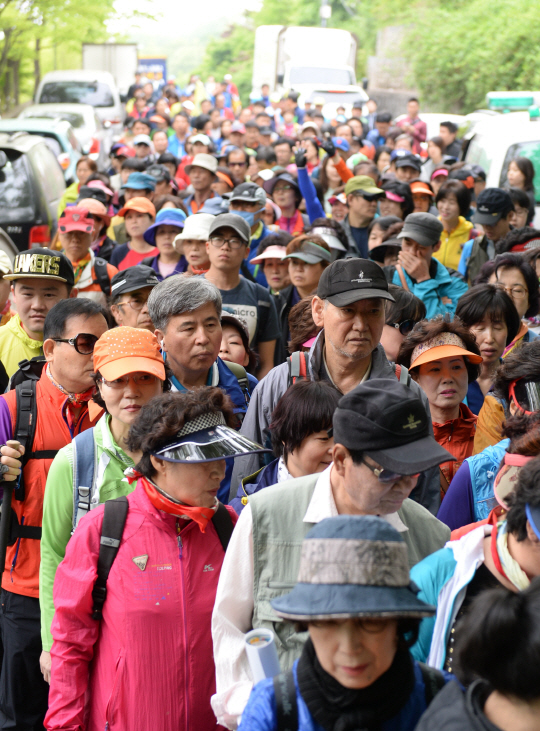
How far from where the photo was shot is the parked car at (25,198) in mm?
10656

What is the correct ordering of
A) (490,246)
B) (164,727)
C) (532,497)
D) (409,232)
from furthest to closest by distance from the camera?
(490,246)
(409,232)
(164,727)
(532,497)

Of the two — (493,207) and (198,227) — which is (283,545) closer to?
(198,227)

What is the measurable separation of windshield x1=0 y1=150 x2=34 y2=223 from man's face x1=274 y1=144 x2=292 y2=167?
4.35 m

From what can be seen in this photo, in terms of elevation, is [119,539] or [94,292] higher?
[119,539]

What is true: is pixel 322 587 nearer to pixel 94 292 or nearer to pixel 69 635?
pixel 69 635

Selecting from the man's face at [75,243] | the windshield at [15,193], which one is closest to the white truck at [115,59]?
the windshield at [15,193]

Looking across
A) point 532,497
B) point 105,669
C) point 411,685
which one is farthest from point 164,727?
point 532,497

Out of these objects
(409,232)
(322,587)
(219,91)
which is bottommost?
(219,91)

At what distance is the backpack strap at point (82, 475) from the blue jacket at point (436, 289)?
11.9 ft

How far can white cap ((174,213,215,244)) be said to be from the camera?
6.74 meters

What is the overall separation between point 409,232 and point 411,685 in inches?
196

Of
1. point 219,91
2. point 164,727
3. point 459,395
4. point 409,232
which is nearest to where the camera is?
point 164,727

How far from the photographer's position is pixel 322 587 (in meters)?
1.96

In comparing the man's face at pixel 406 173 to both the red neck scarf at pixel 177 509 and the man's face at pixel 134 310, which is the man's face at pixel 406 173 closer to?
the man's face at pixel 134 310
